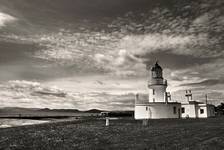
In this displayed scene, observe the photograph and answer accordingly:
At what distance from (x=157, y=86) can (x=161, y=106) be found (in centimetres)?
532

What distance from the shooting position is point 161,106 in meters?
52.0

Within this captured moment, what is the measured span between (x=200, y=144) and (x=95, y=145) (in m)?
7.56

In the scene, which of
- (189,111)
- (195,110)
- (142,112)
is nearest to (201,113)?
(195,110)

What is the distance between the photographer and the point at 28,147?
18656 mm

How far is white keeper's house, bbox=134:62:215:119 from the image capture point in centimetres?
5156

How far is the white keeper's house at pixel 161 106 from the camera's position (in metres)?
51.6

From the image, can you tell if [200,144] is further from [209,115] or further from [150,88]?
[209,115]

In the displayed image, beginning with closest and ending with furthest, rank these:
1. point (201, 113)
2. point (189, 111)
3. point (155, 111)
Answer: point (155, 111) < point (189, 111) < point (201, 113)

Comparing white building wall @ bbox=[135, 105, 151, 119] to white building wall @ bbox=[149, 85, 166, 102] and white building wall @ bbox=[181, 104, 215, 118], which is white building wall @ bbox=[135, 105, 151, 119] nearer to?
white building wall @ bbox=[149, 85, 166, 102]

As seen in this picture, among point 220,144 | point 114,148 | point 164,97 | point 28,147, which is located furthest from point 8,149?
point 164,97

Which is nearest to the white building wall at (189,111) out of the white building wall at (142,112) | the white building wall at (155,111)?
the white building wall at (155,111)

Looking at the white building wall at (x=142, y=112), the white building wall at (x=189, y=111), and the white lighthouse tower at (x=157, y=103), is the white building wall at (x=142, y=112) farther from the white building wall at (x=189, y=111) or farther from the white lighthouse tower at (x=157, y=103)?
the white building wall at (x=189, y=111)

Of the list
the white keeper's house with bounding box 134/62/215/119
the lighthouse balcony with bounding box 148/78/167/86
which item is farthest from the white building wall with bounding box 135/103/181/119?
the lighthouse balcony with bounding box 148/78/167/86

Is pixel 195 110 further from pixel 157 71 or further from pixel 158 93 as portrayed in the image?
pixel 157 71
